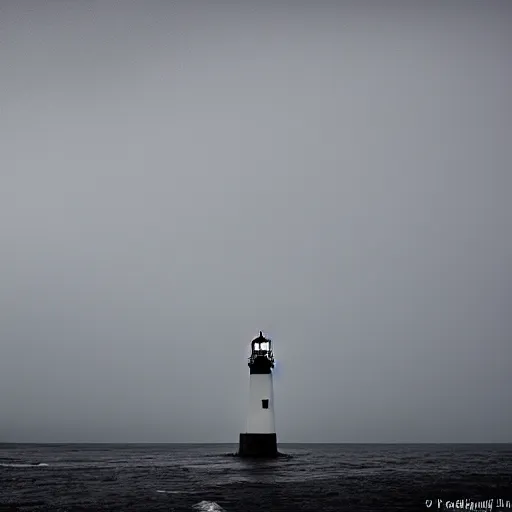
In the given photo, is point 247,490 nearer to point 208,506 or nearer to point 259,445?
point 208,506

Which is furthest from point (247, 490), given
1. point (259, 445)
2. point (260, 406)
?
point (259, 445)

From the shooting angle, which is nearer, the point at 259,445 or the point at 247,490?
the point at 247,490

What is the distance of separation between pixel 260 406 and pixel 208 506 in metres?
23.3

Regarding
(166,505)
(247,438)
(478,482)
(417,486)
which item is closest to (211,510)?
(166,505)

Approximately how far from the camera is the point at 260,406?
56875mm

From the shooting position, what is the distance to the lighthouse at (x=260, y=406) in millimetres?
57125

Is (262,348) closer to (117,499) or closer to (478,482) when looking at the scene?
(478,482)

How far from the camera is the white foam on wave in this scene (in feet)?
106

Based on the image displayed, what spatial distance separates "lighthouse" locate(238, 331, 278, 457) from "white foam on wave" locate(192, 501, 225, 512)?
21818mm

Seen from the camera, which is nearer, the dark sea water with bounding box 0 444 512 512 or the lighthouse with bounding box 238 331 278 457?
the dark sea water with bounding box 0 444 512 512

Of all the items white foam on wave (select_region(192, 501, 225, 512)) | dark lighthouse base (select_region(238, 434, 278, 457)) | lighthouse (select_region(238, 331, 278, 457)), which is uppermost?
lighthouse (select_region(238, 331, 278, 457))

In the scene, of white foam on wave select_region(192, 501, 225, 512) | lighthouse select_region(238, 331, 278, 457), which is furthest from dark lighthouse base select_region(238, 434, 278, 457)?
white foam on wave select_region(192, 501, 225, 512)

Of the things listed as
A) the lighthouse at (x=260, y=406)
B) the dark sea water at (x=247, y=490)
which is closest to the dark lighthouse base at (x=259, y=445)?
the lighthouse at (x=260, y=406)

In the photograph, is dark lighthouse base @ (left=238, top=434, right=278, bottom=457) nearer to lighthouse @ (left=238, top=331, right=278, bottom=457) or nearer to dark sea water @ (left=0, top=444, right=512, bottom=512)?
lighthouse @ (left=238, top=331, right=278, bottom=457)
